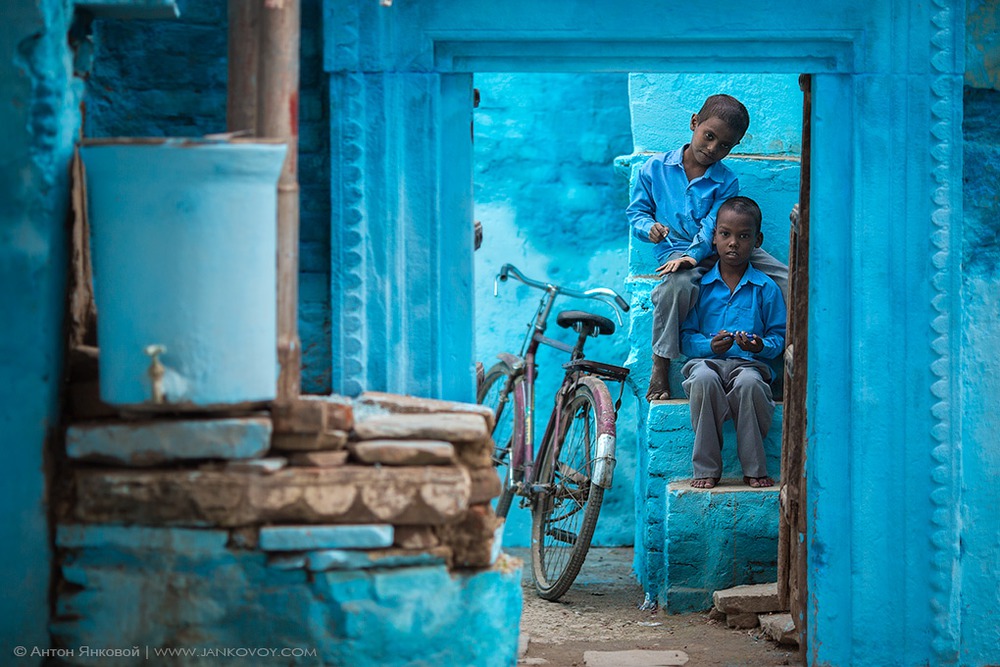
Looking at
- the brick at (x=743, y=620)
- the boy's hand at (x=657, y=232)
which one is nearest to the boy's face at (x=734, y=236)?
the boy's hand at (x=657, y=232)

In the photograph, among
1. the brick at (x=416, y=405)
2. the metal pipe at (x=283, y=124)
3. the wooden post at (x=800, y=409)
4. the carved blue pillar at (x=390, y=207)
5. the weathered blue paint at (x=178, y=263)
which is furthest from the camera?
the wooden post at (x=800, y=409)

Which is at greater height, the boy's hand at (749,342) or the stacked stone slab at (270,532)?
the boy's hand at (749,342)

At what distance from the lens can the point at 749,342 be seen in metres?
6.14

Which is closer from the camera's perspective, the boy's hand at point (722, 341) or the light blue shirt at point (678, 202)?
the boy's hand at point (722, 341)

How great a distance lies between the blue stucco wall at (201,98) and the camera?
413 cm

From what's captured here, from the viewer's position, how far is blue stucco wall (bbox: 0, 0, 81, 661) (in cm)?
342

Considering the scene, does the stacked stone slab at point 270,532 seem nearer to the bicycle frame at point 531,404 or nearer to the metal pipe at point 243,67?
the metal pipe at point 243,67

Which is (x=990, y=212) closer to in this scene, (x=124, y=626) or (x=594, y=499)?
(x=594, y=499)

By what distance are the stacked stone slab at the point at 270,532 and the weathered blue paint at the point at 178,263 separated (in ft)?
0.52

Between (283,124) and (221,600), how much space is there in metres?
A: 1.32

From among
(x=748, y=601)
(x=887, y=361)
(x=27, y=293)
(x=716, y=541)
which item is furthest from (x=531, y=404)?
(x=27, y=293)

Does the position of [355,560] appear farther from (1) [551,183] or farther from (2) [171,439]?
(1) [551,183]

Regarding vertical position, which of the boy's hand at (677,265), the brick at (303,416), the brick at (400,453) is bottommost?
the brick at (400,453)

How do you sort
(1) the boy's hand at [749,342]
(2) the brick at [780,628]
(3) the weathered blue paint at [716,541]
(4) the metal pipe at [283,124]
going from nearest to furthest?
(4) the metal pipe at [283,124] < (2) the brick at [780,628] < (3) the weathered blue paint at [716,541] < (1) the boy's hand at [749,342]
